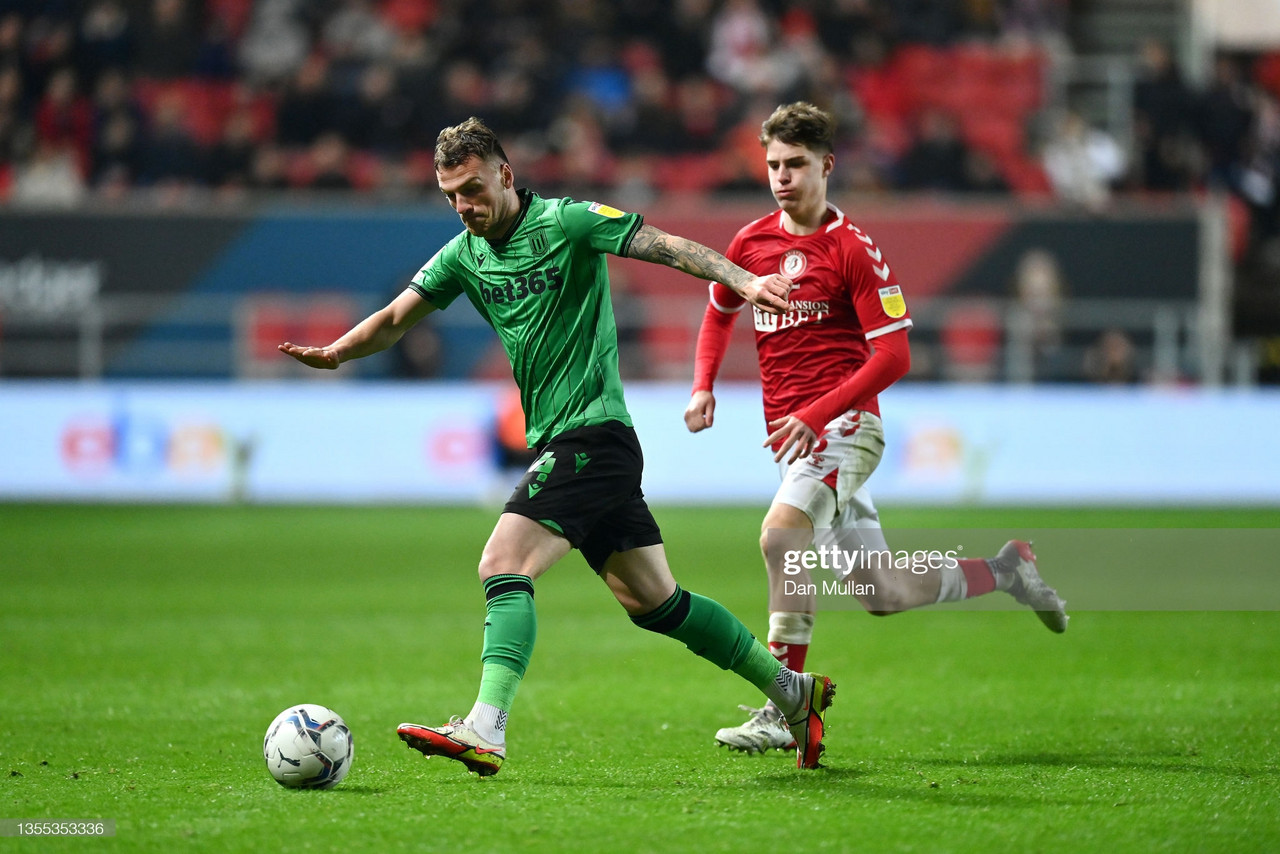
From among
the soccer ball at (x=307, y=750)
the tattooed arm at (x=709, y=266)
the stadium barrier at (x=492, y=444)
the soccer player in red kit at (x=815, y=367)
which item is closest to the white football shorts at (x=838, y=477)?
the soccer player in red kit at (x=815, y=367)

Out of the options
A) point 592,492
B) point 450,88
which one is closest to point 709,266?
point 592,492

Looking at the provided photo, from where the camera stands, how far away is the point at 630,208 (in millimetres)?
18266

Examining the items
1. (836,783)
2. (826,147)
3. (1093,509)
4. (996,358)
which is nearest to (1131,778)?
→ (836,783)

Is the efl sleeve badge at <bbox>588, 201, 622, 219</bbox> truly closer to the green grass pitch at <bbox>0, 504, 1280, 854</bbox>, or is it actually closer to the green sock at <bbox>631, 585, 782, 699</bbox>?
the green sock at <bbox>631, 585, 782, 699</bbox>

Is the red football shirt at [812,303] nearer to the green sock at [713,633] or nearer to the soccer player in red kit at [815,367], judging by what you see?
the soccer player in red kit at [815,367]

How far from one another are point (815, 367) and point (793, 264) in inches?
16.4

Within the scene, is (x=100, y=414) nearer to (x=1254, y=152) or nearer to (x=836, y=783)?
(x=836, y=783)

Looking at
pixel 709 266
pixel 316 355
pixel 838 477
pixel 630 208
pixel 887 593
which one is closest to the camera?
pixel 709 266

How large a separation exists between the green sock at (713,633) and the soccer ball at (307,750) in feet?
3.61

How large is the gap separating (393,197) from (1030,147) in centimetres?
867

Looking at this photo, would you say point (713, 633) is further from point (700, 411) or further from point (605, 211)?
point (605, 211)

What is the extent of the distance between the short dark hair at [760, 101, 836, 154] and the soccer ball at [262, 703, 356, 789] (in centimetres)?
269

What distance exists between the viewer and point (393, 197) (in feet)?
60.0

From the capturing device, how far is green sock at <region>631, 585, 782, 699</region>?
5.35m
